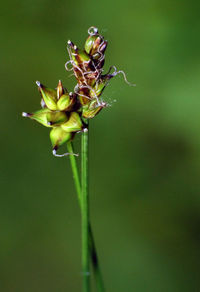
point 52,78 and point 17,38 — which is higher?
point 17,38

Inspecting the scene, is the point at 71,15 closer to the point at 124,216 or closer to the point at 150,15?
the point at 150,15

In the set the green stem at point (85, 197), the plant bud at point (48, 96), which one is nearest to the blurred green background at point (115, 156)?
the green stem at point (85, 197)

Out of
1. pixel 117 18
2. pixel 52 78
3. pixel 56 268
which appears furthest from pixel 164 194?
pixel 117 18

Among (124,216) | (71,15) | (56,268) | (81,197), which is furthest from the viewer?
(71,15)

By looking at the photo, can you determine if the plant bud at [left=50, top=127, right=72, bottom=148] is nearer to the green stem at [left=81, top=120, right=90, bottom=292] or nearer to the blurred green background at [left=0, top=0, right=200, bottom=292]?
the green stem at [left=81, top=120, right=90, bottom=292]

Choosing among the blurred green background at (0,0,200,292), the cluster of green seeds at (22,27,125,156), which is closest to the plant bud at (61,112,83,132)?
the cluster of green seeds at (22,27,125,156)

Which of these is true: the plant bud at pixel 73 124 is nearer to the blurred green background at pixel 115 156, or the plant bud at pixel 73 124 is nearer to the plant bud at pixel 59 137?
the plant bud at pixel 59 137

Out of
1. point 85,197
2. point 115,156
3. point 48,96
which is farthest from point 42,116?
point 115,156
